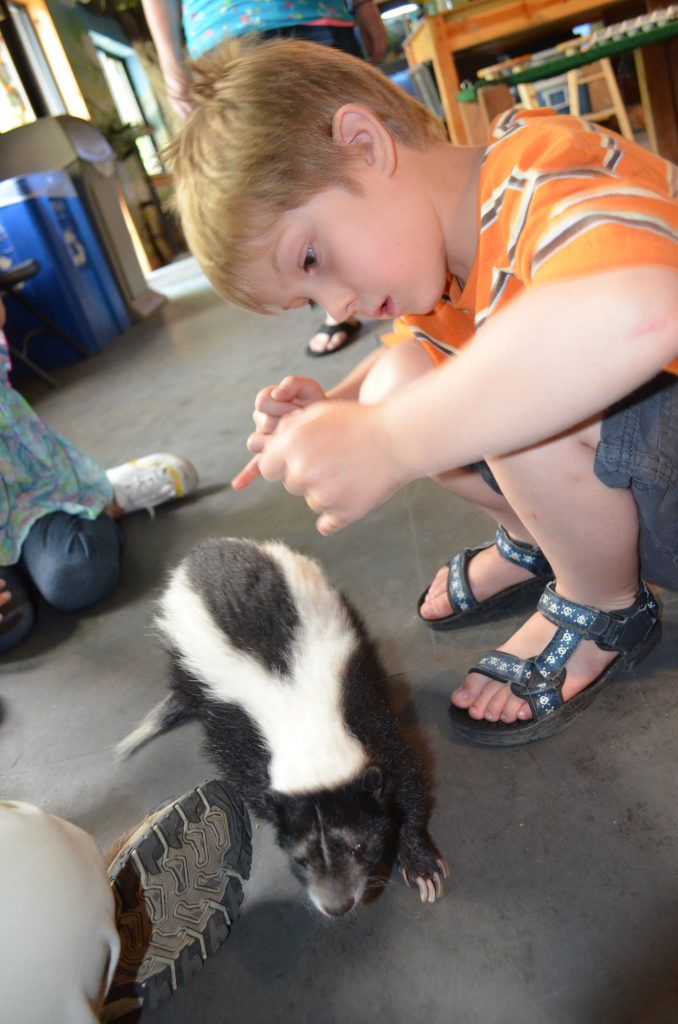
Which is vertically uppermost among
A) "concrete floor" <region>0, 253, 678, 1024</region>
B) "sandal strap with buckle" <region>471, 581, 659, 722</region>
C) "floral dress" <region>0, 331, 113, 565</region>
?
"floral dress" <region>0, 331, 113, 565</region>

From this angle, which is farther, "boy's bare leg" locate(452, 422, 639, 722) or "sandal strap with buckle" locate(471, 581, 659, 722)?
"sandal strap with buckle" locate(471, 581, 659, 722)

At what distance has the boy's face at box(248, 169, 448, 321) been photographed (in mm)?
733

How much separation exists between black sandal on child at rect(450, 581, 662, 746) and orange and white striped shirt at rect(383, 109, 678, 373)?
0.40 meters

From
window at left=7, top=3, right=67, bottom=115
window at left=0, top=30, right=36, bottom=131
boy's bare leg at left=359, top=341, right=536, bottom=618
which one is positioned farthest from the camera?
window at left=7, top=3, right=67, bottom=115

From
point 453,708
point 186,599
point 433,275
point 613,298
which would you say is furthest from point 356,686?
point 613,298

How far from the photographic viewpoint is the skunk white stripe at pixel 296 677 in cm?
93

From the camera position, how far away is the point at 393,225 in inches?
29.8

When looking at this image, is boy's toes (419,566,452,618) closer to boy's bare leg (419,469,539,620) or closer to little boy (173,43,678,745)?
boy's bare leg (419,469,539,620)

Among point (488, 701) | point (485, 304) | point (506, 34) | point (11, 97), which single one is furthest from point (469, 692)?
point (11, 97)

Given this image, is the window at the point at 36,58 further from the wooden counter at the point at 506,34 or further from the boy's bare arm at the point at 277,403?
the boy's bare arm at the point at 277,403

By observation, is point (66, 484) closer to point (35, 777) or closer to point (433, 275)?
point (35, 777)

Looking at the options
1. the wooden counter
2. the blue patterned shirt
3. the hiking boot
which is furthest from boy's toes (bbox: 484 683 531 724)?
the wooden counter

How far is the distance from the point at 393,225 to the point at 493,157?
0.37ft

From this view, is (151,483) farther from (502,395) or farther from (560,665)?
(502,395)
